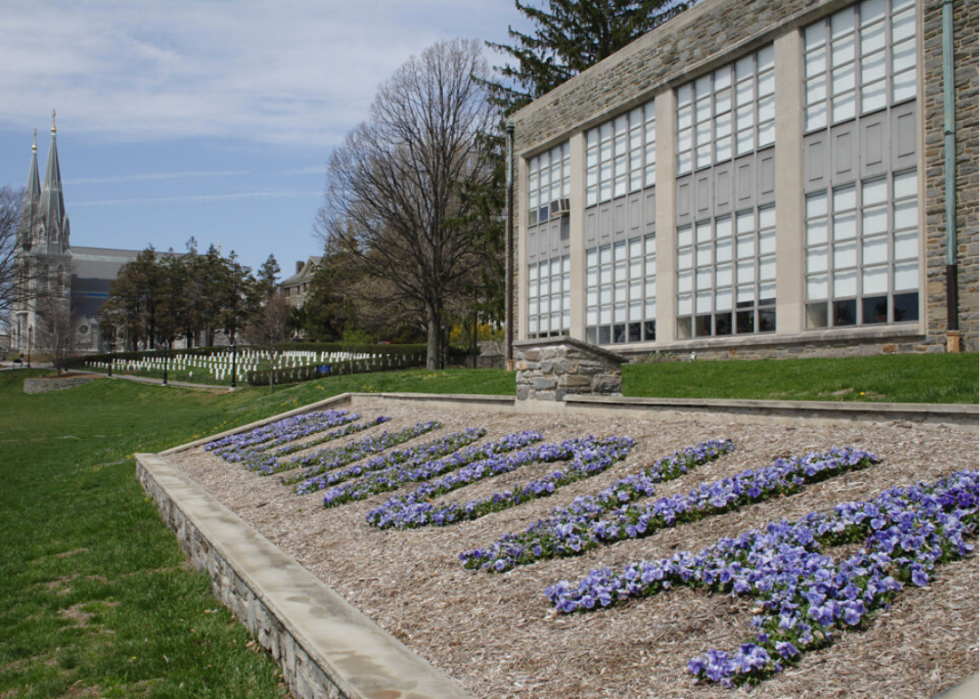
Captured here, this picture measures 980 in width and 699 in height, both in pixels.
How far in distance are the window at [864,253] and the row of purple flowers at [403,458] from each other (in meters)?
8.62

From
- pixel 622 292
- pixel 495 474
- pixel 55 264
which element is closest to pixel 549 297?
pixel 622 292

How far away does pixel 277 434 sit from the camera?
13.0m

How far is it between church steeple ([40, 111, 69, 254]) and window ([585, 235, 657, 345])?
83.2 meters

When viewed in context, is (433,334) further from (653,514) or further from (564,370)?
(653,514)

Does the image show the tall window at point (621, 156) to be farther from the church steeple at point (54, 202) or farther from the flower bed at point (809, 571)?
the church steeple at point (54, 202)

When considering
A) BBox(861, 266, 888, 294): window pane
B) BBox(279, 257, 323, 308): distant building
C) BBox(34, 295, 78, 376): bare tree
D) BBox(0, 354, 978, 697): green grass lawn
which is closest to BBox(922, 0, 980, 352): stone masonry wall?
BBox(861, 266, 888, 294): window pane

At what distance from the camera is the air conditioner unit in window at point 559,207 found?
2161cm

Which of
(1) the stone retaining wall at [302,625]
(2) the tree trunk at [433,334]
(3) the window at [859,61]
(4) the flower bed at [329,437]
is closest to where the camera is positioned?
(1) the stone retaining wall at [302,625]

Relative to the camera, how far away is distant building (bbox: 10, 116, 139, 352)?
55906mm

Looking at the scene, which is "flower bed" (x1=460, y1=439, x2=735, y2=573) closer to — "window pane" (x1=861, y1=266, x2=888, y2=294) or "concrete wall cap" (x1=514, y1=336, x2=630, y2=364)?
"concrete wall cap" (x1=514, y1=336, x2=630, y2=364)

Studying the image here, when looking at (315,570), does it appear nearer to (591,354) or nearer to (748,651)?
(748,651)

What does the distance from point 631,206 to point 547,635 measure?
1662 cm

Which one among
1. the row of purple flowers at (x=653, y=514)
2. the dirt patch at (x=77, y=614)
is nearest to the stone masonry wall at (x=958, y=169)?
the row of purple flowers at (x=653, y=514)

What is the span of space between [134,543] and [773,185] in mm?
13284
